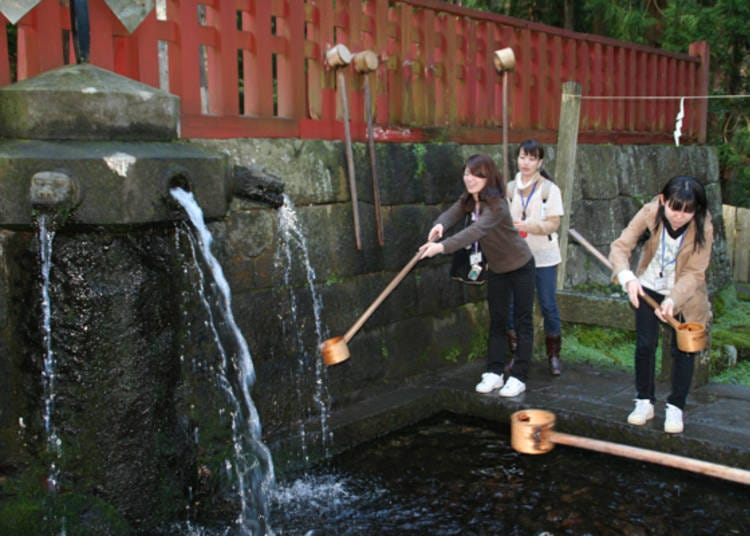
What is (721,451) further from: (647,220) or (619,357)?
(619,357)

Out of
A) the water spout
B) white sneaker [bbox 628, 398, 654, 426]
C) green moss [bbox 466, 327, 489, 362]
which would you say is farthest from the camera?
green moss [bbox 466, 327, 489, 362]

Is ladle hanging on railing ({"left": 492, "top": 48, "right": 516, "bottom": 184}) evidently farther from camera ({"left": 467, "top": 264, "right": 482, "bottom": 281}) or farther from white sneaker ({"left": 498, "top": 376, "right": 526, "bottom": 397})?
white sneaker ({"left": 498, "top": 376, "right": 526, "bottom": 397})

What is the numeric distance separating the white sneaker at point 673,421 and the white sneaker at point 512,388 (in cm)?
105

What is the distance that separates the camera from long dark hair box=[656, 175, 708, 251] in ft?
12.8

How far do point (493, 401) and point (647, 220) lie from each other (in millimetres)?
1590

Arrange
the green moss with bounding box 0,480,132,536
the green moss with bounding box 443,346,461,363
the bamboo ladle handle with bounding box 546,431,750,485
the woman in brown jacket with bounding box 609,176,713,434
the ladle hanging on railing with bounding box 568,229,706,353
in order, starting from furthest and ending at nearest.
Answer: the green moss with bounding box 443,346,461,363, the woman in brown jacket with bounding box 609,176,713,434, the ladle hanging on railing with bounding box 568,229,706,353, the bamboo ladle handle with bounding box 546,431,750,485, the green moss with bounding box 0,480,132,536

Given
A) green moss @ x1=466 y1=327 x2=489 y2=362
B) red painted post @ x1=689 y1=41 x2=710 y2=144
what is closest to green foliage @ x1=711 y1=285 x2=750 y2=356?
green moss @ x1=466 y1=327 x2=489 y2=362

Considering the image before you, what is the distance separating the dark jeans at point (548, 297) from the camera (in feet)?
17.9

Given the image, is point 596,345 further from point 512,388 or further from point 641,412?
point 641,412

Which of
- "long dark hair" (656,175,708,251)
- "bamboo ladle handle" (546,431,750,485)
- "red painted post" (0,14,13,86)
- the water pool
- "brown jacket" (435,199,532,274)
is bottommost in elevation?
the water pool

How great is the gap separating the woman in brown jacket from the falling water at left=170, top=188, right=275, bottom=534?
2.16 m

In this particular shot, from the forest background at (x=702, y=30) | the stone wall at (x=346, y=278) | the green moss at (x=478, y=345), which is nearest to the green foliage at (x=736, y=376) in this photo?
the stone wall at (x=346, y=278)

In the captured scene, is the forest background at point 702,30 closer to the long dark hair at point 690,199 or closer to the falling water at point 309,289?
the long dark hair at point 690,199

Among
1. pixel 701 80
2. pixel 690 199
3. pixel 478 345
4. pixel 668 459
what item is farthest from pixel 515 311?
pixel 701 80
